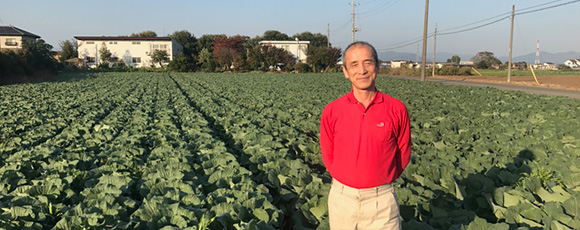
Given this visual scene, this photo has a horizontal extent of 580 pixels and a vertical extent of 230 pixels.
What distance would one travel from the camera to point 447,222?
314 cm

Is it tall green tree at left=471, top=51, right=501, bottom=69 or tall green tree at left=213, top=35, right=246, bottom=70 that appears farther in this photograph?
tall green tree at left=471, top=51, right=501, bottom=69

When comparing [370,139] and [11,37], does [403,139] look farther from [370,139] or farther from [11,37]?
[11,37]

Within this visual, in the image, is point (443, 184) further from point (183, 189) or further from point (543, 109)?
point (543, 109)

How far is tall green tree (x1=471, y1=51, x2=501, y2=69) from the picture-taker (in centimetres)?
9866

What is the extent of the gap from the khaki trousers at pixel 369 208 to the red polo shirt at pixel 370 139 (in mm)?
48

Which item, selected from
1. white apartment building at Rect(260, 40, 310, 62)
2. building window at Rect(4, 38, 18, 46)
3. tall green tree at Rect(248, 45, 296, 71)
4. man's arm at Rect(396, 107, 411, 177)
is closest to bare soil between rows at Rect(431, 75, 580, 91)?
man's arm at Rect(396, 107, 411, 177)

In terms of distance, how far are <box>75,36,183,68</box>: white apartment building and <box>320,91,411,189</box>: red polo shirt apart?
229 feet

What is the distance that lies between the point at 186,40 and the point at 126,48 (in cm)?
2063

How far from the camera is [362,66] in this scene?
7.21 ft

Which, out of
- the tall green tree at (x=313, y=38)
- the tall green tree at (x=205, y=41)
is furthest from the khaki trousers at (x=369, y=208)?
the tall green tree at (x=313, y=38)

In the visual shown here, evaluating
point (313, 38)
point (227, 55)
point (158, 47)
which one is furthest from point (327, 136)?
point (313, 38)

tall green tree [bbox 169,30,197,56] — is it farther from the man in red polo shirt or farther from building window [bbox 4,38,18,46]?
the man in red polo shirt

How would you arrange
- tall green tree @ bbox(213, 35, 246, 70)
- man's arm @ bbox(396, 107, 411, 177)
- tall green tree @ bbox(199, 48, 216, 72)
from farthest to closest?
1. tall green tree @ bbox(213, 35, 246, 70)
2. tall green tree @ bbox(199, 48, 216, 72)
3. man's arm @ bbox(396, 107, 411, 177)

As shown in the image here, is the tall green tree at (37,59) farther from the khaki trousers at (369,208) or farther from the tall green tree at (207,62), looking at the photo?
the khaki trousers at (369,208)
